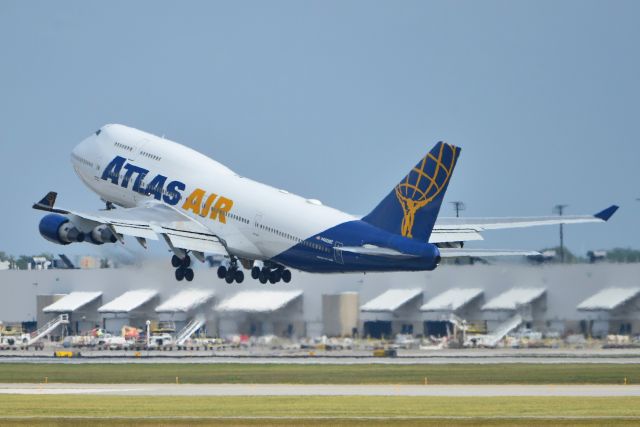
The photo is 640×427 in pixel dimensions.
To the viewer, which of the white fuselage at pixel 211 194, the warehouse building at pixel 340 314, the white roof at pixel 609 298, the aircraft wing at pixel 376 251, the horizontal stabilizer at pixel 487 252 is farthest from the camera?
the warehouse building at pixel 340 314

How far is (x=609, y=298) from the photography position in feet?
328

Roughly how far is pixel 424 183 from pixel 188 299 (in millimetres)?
34459

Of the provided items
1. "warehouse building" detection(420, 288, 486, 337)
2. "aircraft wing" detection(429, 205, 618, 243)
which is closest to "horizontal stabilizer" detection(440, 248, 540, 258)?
"aircraft wing" detection(429, 205, 618, 243)

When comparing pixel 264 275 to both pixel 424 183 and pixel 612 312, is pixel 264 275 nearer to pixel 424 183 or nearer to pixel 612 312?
pixel 424 183

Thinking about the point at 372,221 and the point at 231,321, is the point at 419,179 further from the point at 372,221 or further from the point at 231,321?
the point at 231,321

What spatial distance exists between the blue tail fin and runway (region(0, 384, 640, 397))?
7.95 m

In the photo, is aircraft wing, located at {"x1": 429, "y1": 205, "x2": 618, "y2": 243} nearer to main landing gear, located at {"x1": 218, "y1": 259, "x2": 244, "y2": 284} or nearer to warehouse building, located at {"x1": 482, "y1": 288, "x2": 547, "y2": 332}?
main landing gear, located at {"x1": 218, "y1": 259, "x2": 244, "y2": 284}

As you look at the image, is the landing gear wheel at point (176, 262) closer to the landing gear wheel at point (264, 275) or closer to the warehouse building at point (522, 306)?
the landing gear wheel at point (264, 275)

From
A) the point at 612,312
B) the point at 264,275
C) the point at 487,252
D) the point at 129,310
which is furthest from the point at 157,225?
the point at 129,310

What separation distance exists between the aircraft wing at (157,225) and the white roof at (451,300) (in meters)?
27.5

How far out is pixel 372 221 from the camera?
77.5 meters

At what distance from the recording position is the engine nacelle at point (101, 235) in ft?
276

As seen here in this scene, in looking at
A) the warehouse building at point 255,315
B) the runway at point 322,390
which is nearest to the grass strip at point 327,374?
the runway at point 322,390

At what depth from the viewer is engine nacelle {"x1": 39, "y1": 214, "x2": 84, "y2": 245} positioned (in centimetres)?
8450
